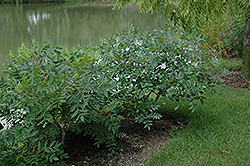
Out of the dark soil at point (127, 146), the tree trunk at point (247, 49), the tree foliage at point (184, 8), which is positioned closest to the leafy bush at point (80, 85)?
the dark soil at point (127, 146)

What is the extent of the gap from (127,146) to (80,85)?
46.6 inches

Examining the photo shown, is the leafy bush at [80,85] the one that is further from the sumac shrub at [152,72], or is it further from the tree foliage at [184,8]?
the tree foliage at [184,8]

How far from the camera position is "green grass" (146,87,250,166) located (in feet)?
10.3

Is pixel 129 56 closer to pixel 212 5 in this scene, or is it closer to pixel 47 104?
pixel 47 104

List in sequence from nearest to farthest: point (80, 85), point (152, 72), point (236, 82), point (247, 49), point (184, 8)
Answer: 1. point (80, 85)
2. point (152, 72)
3. point (184, 8)
4. point (247, 49)
5. point (236, 82)

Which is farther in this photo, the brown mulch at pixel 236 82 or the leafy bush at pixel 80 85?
the brown mulch at pixel 236 82

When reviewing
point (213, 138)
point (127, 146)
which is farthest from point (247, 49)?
point (127, 146)

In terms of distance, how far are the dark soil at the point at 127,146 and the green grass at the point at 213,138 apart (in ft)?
0.56


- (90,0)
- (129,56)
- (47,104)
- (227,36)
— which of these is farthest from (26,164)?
(90,0)

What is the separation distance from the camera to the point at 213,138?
3.61 m

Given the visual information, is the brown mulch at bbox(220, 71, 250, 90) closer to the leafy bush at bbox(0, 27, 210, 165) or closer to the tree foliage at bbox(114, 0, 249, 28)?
the tree foliage at bbox(114, 0, 249, 28)

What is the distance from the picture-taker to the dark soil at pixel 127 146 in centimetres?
314

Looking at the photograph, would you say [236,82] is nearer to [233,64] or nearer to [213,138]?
[233,64]

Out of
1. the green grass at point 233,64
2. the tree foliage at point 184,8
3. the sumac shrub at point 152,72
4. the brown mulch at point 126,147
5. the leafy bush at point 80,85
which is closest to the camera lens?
the leafy bush at point 80,85
